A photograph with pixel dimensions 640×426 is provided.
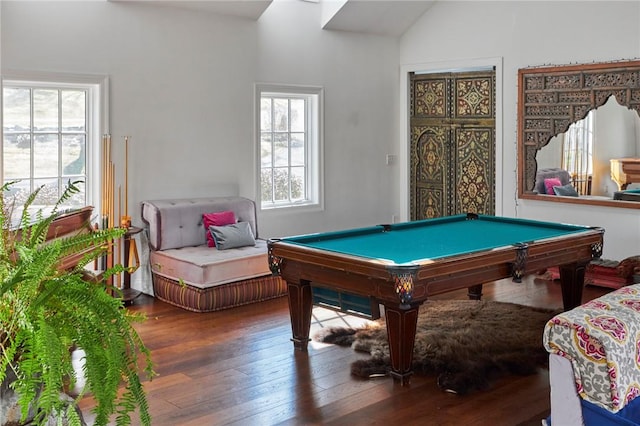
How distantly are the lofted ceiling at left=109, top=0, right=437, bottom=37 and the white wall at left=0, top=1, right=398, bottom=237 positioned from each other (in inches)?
4.0

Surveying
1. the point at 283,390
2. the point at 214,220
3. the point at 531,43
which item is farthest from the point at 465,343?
the point at 531,43

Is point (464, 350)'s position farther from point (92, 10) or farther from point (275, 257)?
point (92, 10)

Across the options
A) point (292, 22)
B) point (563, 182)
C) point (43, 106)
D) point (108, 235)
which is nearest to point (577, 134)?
point (563, 182)

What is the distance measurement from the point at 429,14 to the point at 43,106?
4.39 metres

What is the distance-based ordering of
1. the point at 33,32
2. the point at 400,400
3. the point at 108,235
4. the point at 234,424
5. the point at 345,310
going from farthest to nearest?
1. the point at 33,32
2. the point at 345,310
3. the point at 400,400
4. the point at 234,424
5. the point at 108,235

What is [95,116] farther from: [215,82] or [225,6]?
[225,6]

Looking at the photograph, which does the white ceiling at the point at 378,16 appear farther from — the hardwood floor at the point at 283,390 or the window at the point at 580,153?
the hardwood floor at the point at 283,390

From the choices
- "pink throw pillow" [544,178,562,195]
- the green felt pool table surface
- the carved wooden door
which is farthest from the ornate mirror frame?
the green felt pool table surface

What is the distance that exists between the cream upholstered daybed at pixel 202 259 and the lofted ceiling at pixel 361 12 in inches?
71.3

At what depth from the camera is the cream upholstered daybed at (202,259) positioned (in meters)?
6.08

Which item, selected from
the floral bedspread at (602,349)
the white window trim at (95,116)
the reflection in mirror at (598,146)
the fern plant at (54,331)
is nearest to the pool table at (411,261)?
the floral bedspread at (602,349)

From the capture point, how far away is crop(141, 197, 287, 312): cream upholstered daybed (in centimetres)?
608

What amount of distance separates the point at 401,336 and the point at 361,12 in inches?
184

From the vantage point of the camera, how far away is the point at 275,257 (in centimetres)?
486
